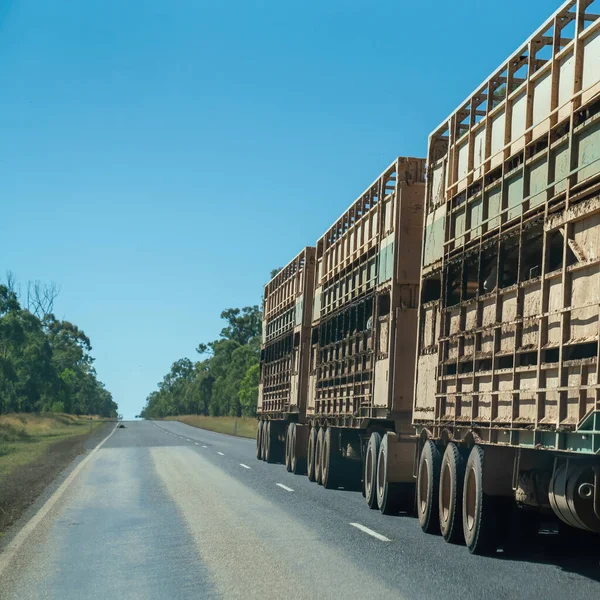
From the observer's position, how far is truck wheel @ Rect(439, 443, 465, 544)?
36.7 ft

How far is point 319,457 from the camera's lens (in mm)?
21203

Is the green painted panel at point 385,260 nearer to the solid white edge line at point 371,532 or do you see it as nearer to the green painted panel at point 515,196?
the solid white edge line at point 371,532

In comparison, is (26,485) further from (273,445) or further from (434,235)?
(434,235)

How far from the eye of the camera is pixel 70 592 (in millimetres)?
8430

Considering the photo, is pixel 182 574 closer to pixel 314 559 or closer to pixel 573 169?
pixel 314 559

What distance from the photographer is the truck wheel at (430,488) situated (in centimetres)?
1216

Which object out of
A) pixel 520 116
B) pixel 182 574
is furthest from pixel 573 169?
pixel 182 574

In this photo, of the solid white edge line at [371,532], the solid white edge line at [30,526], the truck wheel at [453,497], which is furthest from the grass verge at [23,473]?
the truck wheel at [453,497]

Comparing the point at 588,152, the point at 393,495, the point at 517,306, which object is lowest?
the point at 393,495

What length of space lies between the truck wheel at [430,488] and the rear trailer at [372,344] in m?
1.77

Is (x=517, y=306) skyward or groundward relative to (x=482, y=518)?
skyward

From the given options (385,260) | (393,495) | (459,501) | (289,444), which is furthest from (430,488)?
(289,444)

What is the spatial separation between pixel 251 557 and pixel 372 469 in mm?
5669

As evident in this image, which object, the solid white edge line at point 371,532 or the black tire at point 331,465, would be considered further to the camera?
the black tire at point 331,465
